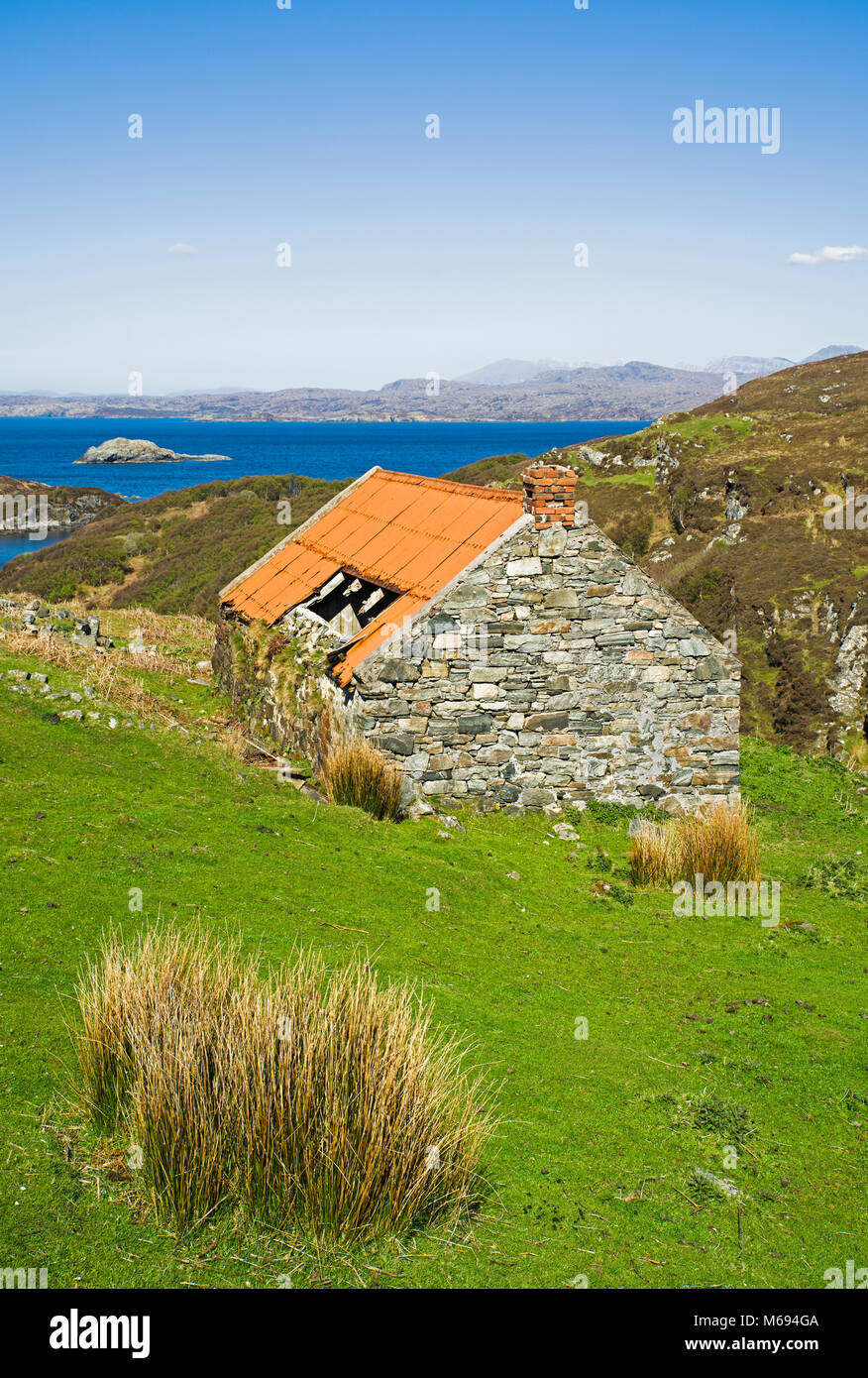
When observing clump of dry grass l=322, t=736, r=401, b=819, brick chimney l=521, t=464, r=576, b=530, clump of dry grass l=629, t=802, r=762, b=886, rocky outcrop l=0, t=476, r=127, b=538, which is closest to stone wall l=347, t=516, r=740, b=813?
brick chimney l=521, t=464, r=576, b=530

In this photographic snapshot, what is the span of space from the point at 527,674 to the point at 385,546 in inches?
158

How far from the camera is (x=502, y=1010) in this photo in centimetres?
811

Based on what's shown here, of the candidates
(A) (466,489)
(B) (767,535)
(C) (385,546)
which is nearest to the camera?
(A) (466,489)

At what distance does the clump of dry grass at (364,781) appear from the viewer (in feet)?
41.7

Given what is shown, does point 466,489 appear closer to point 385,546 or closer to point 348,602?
point 385,546

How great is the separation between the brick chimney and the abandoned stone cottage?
2 centimetres

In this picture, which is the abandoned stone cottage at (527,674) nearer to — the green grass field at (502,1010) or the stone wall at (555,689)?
the stone wall at (555,689)

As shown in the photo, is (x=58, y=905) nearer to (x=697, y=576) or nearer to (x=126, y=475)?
(x=697, y=576)

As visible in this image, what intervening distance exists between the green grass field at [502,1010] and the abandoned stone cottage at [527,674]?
1.05m

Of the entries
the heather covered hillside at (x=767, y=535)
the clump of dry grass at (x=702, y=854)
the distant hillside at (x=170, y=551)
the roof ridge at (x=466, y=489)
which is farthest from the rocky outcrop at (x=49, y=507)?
the clump of dry grass at (x=702, y=854)

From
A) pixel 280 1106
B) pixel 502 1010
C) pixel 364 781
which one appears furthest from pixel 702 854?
pixel 280 1106

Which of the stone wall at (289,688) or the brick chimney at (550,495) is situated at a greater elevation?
the brick chimney at (550,495)

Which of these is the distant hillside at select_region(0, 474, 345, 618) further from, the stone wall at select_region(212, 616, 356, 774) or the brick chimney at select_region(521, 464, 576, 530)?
the brick chimney at select_region(521, 464, 576, 530)
